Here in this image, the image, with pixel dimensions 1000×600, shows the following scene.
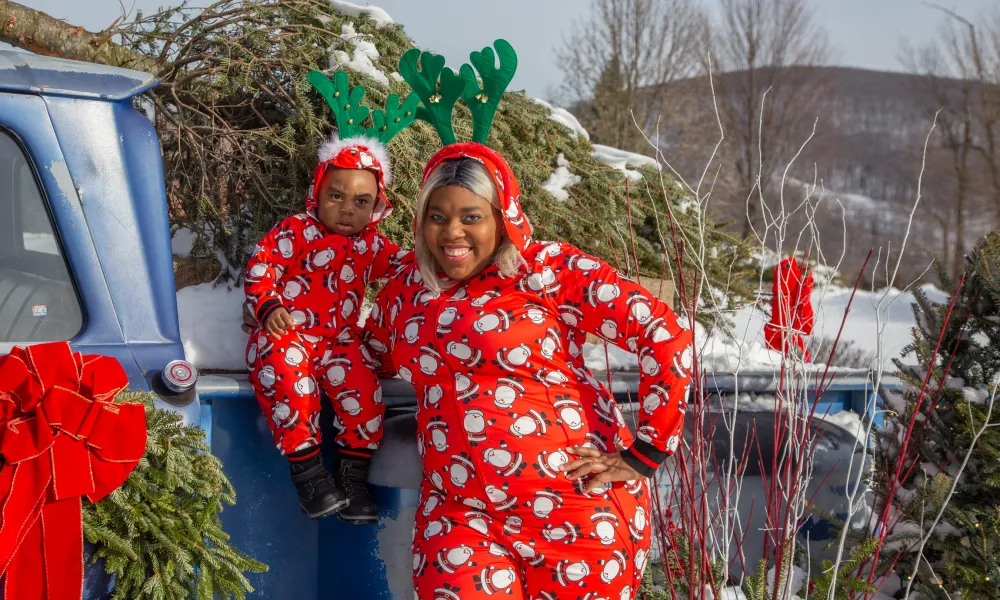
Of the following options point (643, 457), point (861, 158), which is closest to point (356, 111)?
point (643, 457)

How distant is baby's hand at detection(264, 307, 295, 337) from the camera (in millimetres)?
2600

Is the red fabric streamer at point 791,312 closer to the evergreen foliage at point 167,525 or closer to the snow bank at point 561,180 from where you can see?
the snow bank at point 561,180

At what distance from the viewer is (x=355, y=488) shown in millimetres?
2641

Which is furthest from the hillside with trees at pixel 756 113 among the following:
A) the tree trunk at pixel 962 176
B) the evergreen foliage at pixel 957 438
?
the evergreen foliage at pixel 957 438

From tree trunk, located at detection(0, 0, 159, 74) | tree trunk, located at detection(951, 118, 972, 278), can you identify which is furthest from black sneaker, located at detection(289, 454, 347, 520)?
tree trunk, located at detection(951, 118, 972, 278)

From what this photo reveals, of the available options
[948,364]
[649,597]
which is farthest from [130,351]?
[948,364]

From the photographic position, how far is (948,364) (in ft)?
9.67

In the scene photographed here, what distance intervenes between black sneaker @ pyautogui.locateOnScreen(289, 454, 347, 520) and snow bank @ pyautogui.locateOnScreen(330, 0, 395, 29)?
2.30 meters

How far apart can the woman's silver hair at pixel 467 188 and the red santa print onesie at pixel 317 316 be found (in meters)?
0.36

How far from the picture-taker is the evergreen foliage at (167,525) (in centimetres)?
Result: 171

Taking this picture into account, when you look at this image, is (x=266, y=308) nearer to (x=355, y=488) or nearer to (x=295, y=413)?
(x=295, y=413)

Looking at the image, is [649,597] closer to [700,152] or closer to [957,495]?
[957,495]

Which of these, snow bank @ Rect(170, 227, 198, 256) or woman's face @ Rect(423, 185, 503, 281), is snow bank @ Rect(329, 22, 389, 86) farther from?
woman's face @ Rect(423, 185, 503, 281)

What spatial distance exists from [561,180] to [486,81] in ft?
6.47
